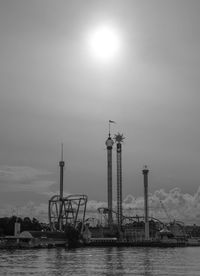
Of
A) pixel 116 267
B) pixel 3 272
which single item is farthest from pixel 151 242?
pixel 3 272

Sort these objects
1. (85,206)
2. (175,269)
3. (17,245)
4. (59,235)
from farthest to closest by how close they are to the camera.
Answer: (85,206) → (59,235) → (17,245) → (175,269)

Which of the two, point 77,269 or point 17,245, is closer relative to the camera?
point 77,269

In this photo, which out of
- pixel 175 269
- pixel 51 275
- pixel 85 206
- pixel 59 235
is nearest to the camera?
pixel 51 275

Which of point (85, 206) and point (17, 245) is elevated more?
point (85, 206)

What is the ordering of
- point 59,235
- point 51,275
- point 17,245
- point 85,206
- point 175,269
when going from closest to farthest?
point 51,275 < point 175,269 < point 17,245 < point 59,235 < point 85,206

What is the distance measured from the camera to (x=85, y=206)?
Result: 652ft

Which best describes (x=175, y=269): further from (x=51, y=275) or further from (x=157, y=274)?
(x=51, y=275)

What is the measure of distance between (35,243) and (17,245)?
27.2 feet

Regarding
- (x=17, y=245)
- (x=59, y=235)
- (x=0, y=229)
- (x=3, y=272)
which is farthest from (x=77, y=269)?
(x=0, y=229)

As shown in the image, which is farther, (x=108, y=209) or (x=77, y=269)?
(x=108, y=209)

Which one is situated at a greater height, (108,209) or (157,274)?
(108,209)

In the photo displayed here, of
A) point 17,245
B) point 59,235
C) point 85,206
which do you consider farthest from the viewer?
point 85,206

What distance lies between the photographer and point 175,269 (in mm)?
74375

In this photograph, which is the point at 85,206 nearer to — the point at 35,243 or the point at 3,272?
the point at 35,243
